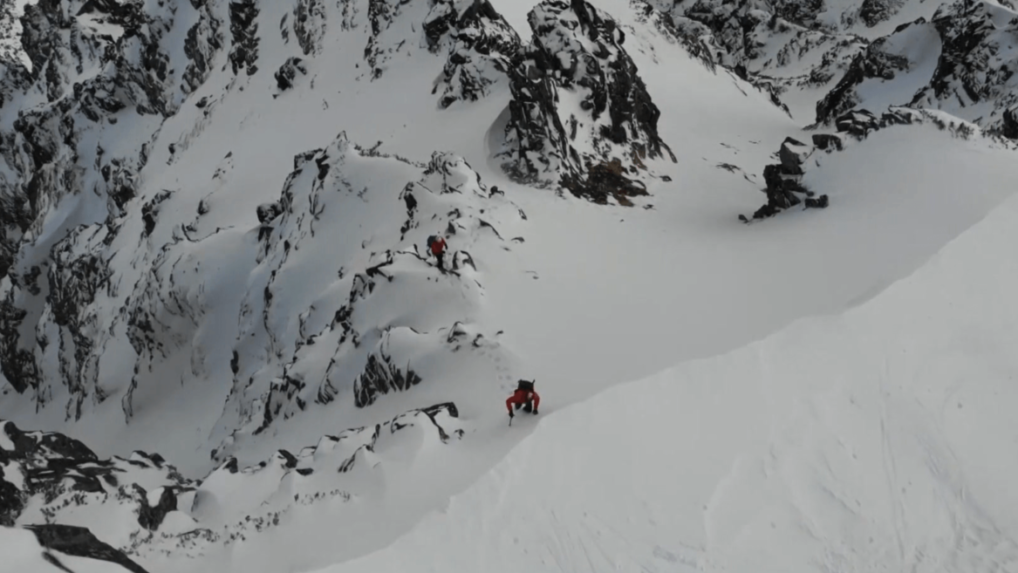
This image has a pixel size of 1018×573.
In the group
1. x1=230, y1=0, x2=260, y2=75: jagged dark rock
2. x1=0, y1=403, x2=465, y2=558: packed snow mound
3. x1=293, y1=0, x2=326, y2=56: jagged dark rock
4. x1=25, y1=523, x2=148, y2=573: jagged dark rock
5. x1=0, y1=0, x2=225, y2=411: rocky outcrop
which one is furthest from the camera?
x1=230, y1=0, x2=260, y2=75: jagged dark rock

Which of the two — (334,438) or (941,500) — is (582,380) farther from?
(941,500)

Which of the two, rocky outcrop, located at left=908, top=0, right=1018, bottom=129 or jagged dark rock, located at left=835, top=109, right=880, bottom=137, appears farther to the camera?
rocky outcrop, located at left=908, top=0, right=1018, bottom=129

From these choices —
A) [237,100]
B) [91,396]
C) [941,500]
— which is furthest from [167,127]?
[941,500]

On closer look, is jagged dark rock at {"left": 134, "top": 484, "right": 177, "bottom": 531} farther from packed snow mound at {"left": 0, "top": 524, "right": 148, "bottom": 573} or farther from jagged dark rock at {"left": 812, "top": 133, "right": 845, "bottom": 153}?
jagged dark rock at {"left": 812, "top": 133, "right": 845, "bottom": 153}

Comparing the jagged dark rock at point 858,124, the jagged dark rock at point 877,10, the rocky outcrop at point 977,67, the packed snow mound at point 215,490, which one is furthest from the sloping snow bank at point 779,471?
the jagged dark rock at point 877,10

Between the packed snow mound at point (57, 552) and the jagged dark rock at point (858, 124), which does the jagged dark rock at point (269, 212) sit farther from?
the jagged dark rock at point (858, 124)

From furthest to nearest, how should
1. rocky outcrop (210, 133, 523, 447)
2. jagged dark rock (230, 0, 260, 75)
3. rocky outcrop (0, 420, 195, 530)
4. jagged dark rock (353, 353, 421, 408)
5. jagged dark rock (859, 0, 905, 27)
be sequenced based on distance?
jagged dark rock (859, 0, 905, 27)
jagged dark rock (230, 0, 260, 75)
rocky outcrop (210, 133, 523, 447)
jagged dark rock (353, 353, 421, 408)
rocky outcrop (0, 420, 195, 530)

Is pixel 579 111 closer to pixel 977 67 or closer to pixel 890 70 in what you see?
pixel 977 67

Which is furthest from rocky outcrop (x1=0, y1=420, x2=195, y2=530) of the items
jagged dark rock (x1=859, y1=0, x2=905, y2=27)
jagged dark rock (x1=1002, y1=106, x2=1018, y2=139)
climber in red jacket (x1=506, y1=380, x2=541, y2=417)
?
jagged dark rock (x1=859, y1=0, x2=905, y2=27)
